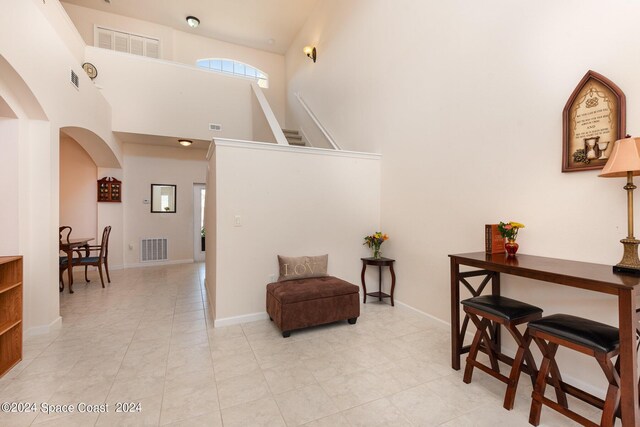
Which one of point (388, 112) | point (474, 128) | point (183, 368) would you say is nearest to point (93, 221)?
point (183, 368)

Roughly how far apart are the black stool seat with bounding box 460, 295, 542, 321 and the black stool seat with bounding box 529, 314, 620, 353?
142 millimetres

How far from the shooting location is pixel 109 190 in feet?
21.4

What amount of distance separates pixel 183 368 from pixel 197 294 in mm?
2295

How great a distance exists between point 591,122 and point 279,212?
2.99 metres

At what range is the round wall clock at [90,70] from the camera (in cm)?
560

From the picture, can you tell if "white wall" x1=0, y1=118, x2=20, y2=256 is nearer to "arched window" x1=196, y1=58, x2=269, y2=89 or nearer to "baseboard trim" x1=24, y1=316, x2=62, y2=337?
"baseboard trim" x1=24, y1=316, x2=62, y2=337

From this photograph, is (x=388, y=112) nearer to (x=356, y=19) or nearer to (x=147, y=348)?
(x=356, y=19)

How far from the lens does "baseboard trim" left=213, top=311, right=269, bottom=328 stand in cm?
332

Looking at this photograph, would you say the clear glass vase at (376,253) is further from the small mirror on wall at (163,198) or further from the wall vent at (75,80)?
the small mirror on wall at (163,198)

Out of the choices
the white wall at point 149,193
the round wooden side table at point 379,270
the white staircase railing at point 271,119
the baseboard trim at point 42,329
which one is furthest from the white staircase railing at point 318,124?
the baseboard trim at point 42,329

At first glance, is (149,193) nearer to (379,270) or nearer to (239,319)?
(239,319)

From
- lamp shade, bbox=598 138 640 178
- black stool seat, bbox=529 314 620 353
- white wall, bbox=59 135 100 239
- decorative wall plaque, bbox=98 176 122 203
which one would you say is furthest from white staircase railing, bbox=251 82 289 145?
white wall, bbox=59 135 100 239

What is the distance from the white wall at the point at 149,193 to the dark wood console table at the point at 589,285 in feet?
22.2

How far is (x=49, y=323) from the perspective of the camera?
317 centimetres
